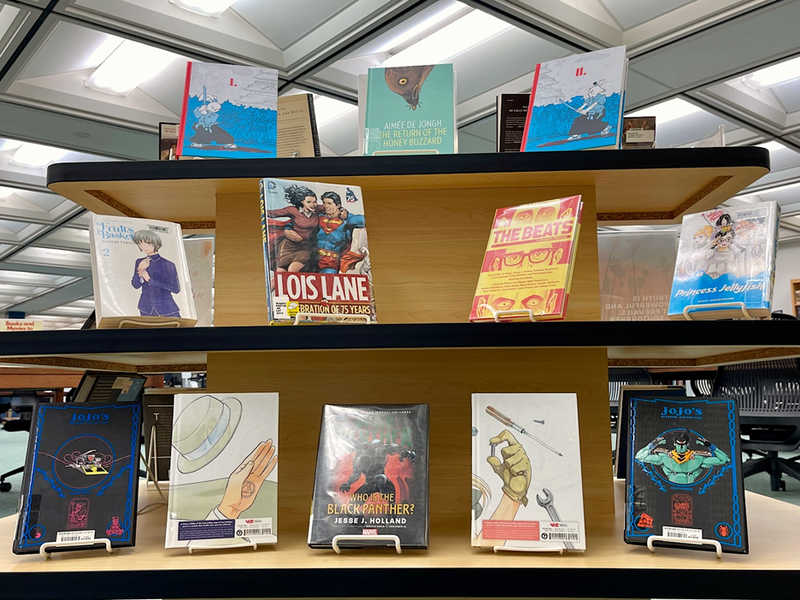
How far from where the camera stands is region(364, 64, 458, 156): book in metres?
1.42

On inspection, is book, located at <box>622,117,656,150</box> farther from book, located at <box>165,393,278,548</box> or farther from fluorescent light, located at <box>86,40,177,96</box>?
fluorescent light, located at <box>86,40,177,96</box>

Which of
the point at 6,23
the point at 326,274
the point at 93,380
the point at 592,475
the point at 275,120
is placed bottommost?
the point at 592,475

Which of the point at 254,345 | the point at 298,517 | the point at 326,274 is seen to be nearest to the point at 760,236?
the point at 326,274

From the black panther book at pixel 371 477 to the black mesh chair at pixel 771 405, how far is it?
290cm

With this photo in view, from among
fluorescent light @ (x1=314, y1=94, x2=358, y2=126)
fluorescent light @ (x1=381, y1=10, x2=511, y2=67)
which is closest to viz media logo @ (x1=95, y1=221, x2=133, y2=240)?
fluorescent light @ (x1=381, y1=10, x2=511, y2=67)

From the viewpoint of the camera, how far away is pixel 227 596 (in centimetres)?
109

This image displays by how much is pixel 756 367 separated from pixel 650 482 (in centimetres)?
306

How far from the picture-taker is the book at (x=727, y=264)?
47.9 inches

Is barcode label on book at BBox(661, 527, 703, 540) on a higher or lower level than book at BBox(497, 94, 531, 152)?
lower

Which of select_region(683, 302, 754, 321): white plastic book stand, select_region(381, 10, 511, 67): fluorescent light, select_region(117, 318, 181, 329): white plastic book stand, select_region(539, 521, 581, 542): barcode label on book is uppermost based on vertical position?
select_region(381, 10, 511, 67): fluorescent light

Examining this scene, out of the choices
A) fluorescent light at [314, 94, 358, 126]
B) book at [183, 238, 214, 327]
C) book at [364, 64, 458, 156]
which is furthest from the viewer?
fluorescent light at [314, 94, 358, 126]

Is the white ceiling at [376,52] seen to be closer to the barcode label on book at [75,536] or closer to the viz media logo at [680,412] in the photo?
the viz media logo at [680,412]

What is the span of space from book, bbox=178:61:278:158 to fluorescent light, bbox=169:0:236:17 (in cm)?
201

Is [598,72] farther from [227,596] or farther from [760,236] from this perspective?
[227,596]
